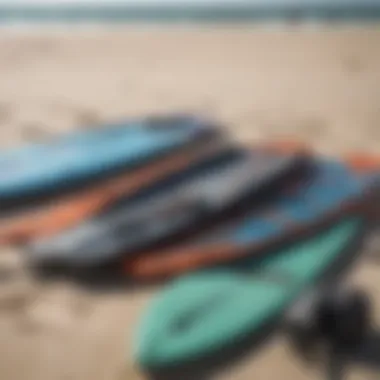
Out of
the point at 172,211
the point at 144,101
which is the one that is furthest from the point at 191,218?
the point at 144,101

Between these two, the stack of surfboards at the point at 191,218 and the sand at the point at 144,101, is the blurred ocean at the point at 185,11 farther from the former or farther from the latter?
the stack of surfboards at the point at 191,218

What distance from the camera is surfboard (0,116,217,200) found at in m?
1.10

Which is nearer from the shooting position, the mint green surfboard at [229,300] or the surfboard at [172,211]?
the mint green surfboard at [229,300]

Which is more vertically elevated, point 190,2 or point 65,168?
point 190,2

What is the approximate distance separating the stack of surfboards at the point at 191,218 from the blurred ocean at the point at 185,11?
21.1 inches

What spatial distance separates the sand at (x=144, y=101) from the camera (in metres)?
0.83

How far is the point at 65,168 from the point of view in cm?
113

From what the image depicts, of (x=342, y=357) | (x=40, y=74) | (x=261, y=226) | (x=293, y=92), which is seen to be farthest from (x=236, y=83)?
(x=342, y=357)

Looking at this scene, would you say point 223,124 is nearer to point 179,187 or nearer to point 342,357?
point 179,187

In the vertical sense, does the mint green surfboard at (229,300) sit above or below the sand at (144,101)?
below

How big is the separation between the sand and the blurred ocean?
0.04m

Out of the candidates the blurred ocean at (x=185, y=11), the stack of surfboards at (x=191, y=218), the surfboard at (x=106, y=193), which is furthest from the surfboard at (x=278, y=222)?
the blurred ocean at (x=185, y=11)

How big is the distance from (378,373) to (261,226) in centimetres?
25

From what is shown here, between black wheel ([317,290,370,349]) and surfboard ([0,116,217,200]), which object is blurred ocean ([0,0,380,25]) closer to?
surfboard ([0,116,217,200])
